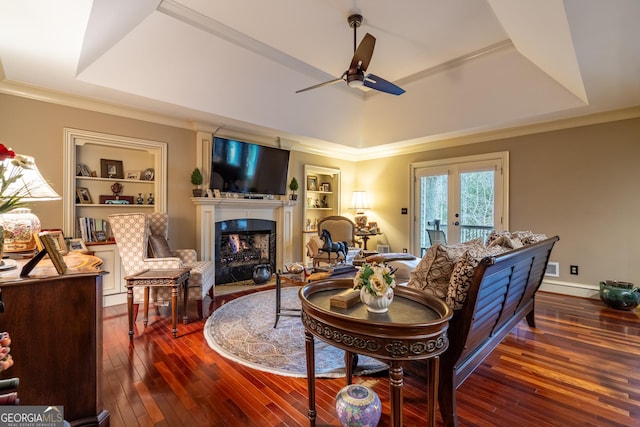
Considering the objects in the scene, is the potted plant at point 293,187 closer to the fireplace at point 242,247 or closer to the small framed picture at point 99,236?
the fireplace at point 242,247

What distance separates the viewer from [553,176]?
14.5 feet

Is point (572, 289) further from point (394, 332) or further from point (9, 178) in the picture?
point (9, 178)

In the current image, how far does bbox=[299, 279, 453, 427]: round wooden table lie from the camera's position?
3.95ft

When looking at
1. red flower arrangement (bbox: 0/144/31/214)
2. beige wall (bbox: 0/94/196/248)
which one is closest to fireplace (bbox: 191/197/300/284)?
beige wall (bbox: 0/94/196/248)

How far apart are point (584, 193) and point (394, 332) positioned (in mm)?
4702

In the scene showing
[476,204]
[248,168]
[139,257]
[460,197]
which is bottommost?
[139,257]

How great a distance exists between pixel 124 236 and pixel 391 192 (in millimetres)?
4990

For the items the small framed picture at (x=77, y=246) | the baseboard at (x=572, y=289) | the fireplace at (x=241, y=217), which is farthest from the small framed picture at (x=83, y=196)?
the baseboard at (x=572, y=289)

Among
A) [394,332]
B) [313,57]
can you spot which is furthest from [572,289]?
[313,57]

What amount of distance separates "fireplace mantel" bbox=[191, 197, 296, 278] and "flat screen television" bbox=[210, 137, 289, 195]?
8.5 inches

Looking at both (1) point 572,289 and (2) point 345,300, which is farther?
(1) point 572,289

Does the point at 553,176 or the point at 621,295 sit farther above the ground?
the point at 553,176

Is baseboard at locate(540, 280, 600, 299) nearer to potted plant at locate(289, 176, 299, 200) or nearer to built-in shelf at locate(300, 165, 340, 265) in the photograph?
built-in shelf at locate(300, 165, 340, 265)

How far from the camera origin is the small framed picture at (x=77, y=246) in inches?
128
